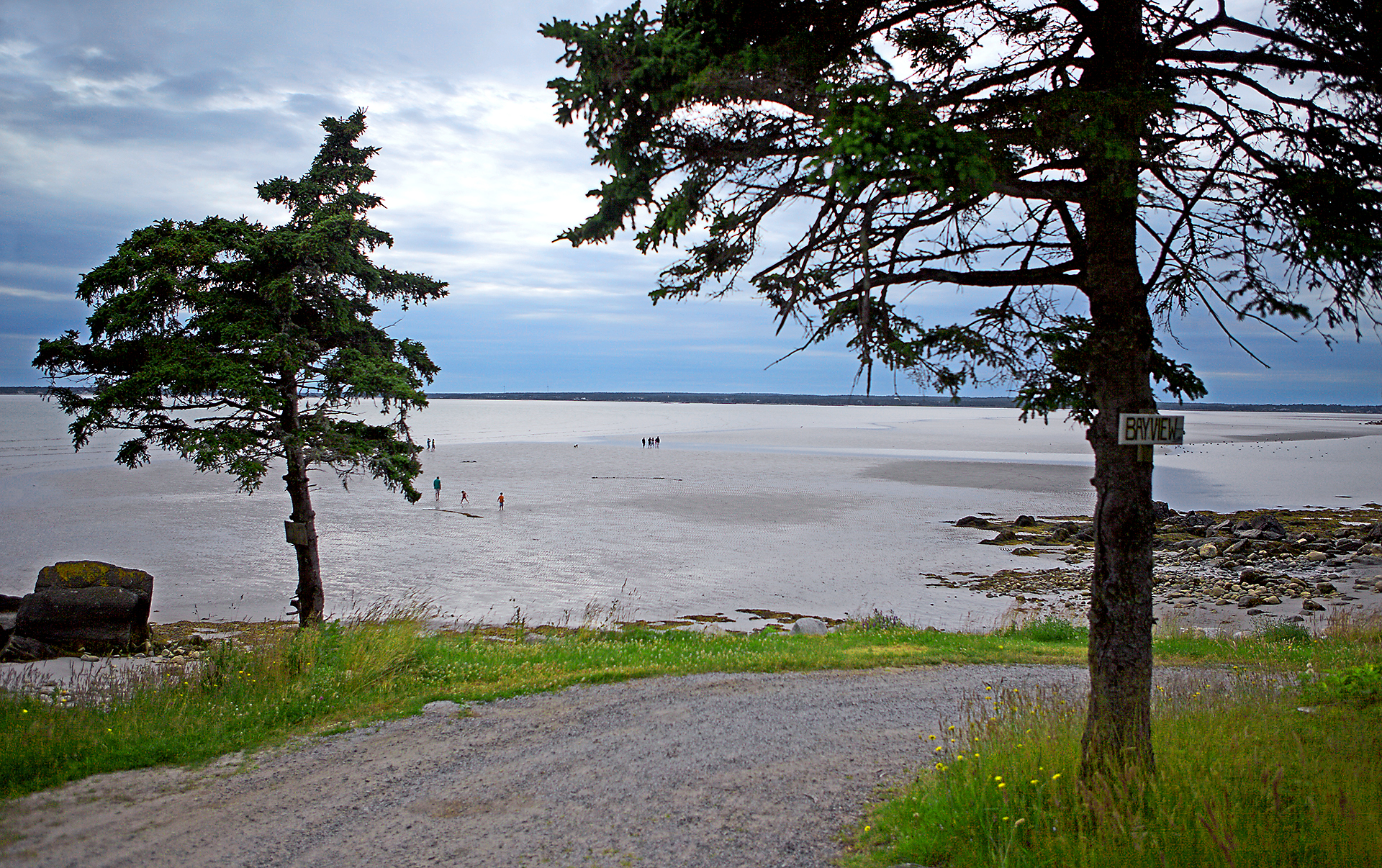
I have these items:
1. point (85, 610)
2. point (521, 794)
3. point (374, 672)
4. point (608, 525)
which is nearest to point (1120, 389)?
point (521, 794)

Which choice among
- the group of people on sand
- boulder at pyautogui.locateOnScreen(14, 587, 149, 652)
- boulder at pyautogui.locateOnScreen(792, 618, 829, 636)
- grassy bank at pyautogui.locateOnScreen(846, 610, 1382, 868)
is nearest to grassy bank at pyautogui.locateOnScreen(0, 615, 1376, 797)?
boulder at pyautogui.locateOnScreen(792, 618, 829, 636)

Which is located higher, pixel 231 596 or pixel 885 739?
pixel 885 739

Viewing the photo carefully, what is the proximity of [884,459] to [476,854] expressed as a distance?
65.4 meters

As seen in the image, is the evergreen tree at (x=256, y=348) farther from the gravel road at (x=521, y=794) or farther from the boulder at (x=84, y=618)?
the gravel road at (x=521, y=794)

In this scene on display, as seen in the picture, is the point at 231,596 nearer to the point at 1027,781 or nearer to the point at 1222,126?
the point at 1027,781

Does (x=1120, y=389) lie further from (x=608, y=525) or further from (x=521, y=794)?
(x=608, y=525)

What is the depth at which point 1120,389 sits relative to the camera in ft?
15.5

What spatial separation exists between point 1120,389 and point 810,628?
1159 centimetres

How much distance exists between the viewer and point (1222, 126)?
4.77m

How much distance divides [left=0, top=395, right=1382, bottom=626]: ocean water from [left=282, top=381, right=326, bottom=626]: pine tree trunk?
14.0 ft

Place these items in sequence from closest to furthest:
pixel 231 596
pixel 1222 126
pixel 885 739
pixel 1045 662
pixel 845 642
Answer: pixel 1222 126
pixel 885 739
pixel 1045 662
pixel 845 642
pixel 231 596

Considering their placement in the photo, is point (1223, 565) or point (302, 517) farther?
point (1223, 565)

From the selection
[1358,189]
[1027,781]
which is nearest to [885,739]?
[1027,781]

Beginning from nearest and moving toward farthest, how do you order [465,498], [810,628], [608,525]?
[810,628] → [608,525] → [465,498]
